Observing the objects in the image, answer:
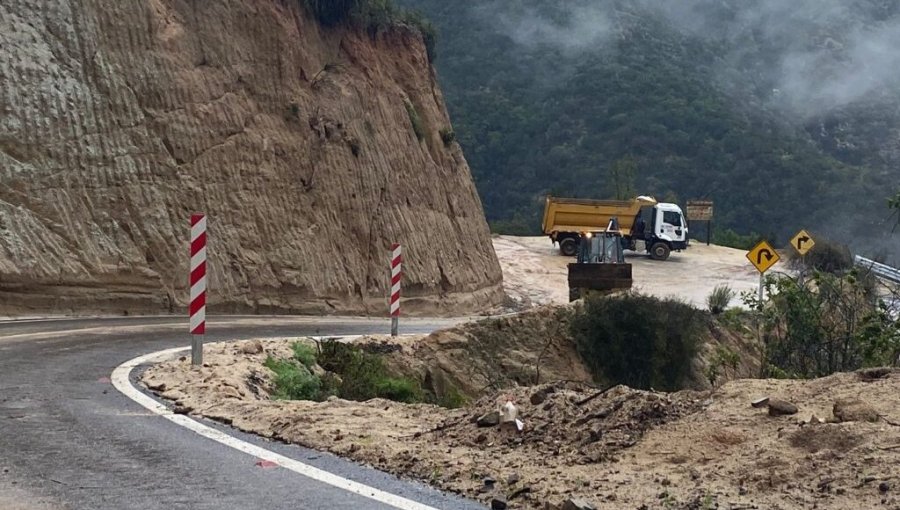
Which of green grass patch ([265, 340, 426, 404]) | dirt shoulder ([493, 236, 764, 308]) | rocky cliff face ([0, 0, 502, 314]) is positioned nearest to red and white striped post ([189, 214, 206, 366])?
green grass patch ([265, 340, 426, 404])

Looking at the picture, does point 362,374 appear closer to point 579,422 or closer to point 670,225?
point 579,422

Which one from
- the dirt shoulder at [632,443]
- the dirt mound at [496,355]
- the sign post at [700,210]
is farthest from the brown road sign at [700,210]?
the dirt shoulder at [632,443]

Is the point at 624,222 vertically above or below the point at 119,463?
above

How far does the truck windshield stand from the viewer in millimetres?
50312

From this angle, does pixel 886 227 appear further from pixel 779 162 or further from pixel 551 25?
pixel 551 25

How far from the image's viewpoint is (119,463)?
20.1ft

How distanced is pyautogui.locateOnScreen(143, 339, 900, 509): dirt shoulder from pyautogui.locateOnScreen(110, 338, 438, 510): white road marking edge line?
0.24m

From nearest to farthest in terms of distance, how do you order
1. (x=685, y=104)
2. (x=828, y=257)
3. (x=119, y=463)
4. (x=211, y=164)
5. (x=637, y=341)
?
(x=119, y=463)
(x=637, y=341)
(x=211, y=164)
(x=828, y=257)
(x=685, y=104)

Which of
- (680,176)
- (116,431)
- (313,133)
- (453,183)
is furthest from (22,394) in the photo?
(680,176)

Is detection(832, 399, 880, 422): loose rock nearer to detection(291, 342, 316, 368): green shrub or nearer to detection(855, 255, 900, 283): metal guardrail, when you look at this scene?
detection(291, 342, 316, 368): green shrub

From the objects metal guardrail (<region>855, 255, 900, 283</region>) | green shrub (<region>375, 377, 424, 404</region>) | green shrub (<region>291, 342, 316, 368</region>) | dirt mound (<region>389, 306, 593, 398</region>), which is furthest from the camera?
metal guardrail (<region>855, 255, 900, 283</region>)

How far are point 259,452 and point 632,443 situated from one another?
8.28 ft

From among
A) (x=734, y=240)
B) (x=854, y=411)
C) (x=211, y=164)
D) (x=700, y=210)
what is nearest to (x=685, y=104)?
(x=734, y=240)

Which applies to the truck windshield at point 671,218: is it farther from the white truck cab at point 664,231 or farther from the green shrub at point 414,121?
the green shrub at point 414,121
